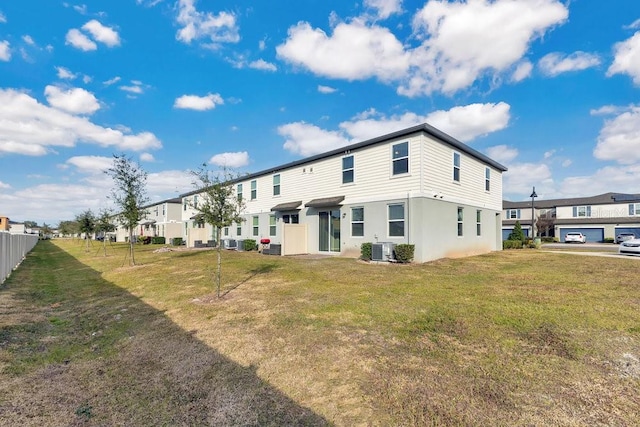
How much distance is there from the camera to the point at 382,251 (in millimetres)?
13445

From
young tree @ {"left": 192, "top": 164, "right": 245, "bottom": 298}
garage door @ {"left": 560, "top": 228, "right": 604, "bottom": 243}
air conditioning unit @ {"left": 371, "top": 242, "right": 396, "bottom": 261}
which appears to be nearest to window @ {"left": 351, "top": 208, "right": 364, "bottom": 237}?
air conditioning unit @ {"left": 371, "top": 242, "right": 396, "bottom": 261}

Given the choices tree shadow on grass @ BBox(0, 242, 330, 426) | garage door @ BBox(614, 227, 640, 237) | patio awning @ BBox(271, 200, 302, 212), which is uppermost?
patio awning @ BBox(271, 200, 302, 212)

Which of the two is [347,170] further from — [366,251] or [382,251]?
[382,251]

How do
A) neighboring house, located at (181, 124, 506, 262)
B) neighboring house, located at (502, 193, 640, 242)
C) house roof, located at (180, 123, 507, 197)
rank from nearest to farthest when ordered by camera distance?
house roof, located at (180, 123, 507, 197) < neighboring house, located at (181, 124, 506, 262) < neighboring house, located at (502, 193, 640, 242)

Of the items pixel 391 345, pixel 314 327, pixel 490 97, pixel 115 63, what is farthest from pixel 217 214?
pixel 490 97

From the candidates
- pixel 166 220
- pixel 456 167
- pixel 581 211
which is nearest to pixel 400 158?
pixel 456 167

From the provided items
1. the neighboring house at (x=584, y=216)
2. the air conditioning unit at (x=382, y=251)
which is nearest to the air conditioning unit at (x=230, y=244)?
the air conditioning unit at (x=382, y=251)

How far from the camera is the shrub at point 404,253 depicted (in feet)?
42.6

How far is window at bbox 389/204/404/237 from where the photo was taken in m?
14.0

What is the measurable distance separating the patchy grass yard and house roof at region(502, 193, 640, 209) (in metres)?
46.3

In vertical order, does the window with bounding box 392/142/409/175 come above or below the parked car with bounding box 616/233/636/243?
above

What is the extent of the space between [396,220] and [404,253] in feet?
5.99

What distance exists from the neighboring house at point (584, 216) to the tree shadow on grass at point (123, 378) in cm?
4974

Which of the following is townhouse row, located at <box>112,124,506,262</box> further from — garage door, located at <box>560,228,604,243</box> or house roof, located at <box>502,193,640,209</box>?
house roof, located at <box>502,193,640,209</box>
